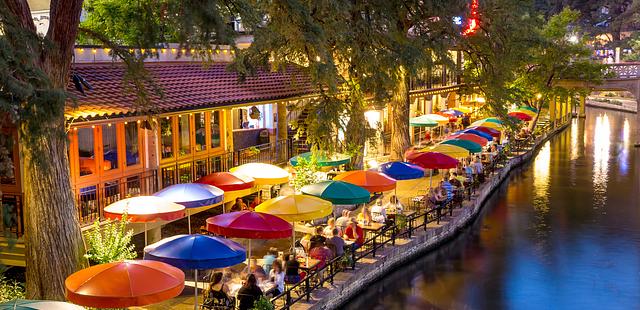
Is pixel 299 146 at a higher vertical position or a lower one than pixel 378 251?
higher

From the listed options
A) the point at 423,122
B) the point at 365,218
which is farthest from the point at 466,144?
the point at 365,218

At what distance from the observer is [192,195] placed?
17406mm

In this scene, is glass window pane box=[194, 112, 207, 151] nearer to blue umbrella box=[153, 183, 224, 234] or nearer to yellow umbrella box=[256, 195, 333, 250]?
blue umbrella box=[153, 183, 224, 234]

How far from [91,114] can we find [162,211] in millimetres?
2592

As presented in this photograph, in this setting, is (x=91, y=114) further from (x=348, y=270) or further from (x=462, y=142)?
(x=462, y=142)

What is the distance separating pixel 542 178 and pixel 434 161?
15.3m

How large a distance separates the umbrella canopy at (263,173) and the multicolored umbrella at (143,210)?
487 centimetres

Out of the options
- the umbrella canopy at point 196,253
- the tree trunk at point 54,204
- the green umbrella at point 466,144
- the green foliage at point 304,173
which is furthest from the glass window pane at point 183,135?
the green umbrella at point 466,144

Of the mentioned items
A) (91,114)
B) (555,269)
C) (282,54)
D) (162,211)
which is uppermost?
(282,54)

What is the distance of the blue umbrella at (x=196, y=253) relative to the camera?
13516mm

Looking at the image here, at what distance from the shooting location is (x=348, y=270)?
1839cm

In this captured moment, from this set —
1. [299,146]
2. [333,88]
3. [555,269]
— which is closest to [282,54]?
[333,88]

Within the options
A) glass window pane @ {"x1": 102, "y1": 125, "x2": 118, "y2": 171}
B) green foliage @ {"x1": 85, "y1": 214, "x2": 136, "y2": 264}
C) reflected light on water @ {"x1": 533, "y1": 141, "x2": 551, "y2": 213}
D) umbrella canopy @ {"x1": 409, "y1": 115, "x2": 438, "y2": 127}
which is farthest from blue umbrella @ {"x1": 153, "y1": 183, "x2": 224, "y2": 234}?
umbrella canopy @ {"x1": 409, "y1": 115, "x2": 438, "y2": 127}

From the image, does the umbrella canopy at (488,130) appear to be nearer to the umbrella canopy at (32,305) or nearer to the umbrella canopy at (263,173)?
the umbrella canopy at (263,173)
